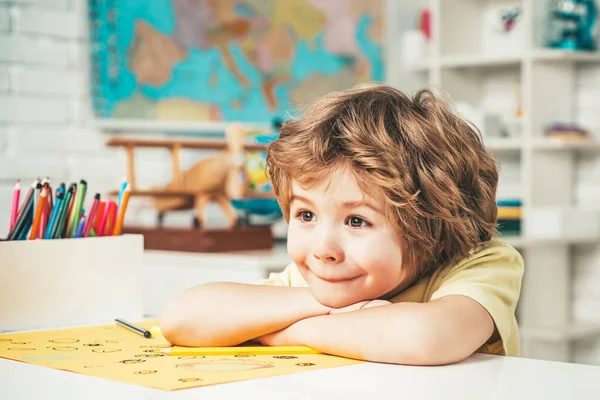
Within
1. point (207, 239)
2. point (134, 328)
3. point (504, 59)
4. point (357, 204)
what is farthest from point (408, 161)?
point (504, 59)

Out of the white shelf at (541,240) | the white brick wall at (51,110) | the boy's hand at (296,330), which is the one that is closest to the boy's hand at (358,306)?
the boy's hand at (296,330)

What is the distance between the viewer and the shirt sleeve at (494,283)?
93 cm

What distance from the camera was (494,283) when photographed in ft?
3.14

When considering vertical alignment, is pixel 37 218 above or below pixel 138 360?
above

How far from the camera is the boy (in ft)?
2.90

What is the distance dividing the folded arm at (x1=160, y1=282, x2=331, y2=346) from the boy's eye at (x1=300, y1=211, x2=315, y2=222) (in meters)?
0.09

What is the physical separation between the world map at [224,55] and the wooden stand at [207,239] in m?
0.48

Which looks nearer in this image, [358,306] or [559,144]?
[358,306]

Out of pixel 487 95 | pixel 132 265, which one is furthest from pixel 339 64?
pixel 132 265

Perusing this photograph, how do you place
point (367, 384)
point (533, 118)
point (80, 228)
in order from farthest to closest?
point (533, 118), point (80, 228), point (367, 384)

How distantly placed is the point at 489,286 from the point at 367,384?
237mm

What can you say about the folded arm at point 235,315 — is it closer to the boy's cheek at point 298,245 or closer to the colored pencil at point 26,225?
the boy's cheek at point 298,245

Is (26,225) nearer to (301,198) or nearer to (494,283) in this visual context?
(301,198)

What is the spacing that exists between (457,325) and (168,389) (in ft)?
1.01
